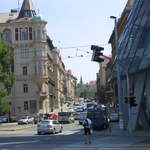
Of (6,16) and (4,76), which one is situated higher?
(6,16)

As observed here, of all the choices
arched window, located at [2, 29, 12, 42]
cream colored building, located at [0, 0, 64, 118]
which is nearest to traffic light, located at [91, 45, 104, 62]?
cream colored building, located at [0, 0, 64, 118]

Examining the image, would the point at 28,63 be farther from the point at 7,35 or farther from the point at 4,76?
the point at 4,76

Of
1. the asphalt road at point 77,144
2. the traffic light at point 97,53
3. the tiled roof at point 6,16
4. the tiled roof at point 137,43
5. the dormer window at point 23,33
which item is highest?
the tiled roof at point 6,16

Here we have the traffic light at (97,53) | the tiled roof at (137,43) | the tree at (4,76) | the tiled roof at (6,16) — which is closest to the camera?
the traffic light at (97,53)

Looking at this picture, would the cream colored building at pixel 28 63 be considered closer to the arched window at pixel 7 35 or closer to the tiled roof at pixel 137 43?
the arched window at pixel 7 35

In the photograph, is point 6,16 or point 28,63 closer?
point 28,63

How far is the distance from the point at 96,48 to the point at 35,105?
6989cm

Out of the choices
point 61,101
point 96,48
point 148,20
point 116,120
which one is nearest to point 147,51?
point 148,20

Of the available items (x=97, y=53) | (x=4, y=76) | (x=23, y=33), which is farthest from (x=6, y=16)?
(x=97, y=53)

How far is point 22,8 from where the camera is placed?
104m

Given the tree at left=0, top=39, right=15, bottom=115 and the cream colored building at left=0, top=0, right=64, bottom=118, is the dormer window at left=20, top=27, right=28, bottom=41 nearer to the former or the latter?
the cream colored building at left=0, top=0, right=64, bottom=118

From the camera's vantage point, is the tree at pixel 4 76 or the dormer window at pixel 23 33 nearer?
the tree at pixel 4 76

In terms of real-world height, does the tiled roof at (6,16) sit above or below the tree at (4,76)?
above

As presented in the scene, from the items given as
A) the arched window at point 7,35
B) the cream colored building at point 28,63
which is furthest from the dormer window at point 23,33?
the arched window at point 7,35
